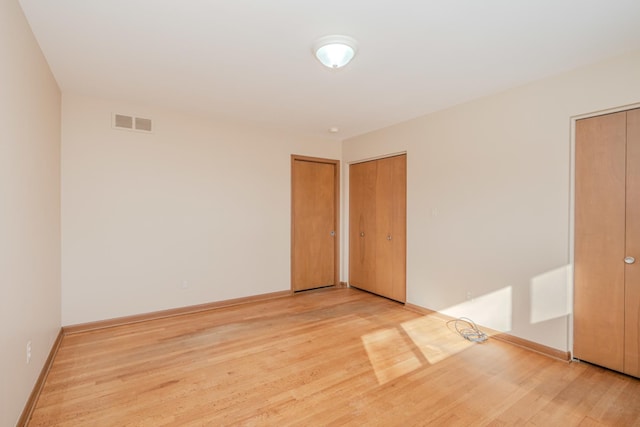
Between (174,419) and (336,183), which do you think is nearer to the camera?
(174,419)

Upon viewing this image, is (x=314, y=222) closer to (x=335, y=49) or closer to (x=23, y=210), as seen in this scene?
(x=335, y=49)

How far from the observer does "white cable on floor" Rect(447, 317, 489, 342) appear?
316 centimetres

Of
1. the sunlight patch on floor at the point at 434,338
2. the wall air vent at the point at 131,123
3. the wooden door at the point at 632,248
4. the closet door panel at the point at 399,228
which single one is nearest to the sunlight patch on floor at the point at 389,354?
the sunlight patch on floor at the point at 434,338

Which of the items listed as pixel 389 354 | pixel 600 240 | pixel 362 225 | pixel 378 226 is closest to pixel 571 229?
pixel 600 240

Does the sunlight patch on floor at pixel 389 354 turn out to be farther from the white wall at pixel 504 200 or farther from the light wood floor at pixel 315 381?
the white wall at pixel 504 200

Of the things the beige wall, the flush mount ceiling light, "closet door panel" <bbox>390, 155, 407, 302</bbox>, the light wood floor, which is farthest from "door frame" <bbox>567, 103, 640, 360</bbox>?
the beige wall

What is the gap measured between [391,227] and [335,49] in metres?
2.82

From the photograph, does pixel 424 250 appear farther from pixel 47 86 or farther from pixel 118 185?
pixel 47 86

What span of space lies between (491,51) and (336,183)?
3.18m

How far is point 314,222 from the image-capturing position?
509 centimetres

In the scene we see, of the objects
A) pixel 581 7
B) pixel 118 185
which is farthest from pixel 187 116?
pixel 581 7

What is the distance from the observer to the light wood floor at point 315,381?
6.52ft

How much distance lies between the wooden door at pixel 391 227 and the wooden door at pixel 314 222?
33.7 inches

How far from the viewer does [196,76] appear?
2828 mm
